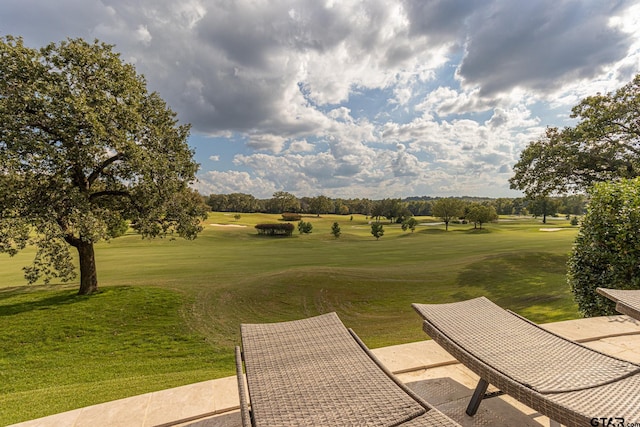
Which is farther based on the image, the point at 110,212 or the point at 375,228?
the point at 375,228

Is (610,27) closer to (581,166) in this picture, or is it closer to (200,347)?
(581,166)

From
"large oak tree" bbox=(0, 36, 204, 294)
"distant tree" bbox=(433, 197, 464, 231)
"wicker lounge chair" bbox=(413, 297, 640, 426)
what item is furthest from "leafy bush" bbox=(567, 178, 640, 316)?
"distant tree" bbox=(433, 197, 464, 231)

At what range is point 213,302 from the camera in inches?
380

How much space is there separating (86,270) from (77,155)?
4.23m

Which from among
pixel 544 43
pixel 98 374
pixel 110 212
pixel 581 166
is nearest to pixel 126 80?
pixel 110 212

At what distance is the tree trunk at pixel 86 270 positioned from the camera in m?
9.61

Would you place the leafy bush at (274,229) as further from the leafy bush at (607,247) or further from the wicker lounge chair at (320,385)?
the wicker lounge chair at (320,385)

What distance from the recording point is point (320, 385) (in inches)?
82.7

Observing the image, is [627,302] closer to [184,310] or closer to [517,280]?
[184,310]

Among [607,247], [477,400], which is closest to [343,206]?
[607,247]

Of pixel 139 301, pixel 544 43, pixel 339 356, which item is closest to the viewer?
pixel 339 356

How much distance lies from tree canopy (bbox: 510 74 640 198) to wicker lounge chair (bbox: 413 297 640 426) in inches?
586

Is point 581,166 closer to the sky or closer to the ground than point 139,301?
closer to the sky

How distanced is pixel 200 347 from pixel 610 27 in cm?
1855
